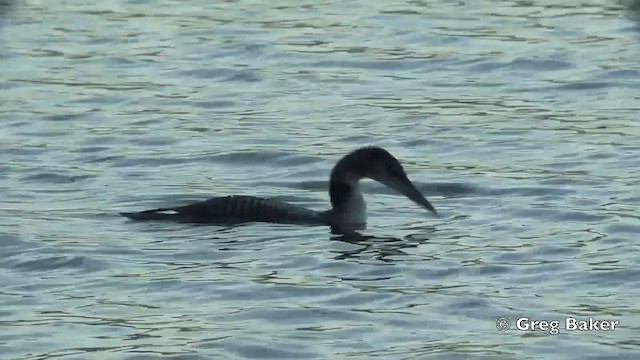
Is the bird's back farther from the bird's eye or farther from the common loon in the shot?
the bird's eye

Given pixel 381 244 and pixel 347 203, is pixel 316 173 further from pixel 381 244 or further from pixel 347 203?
pixel 381 244

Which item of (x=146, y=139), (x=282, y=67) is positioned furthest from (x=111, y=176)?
(x=282, y=67)

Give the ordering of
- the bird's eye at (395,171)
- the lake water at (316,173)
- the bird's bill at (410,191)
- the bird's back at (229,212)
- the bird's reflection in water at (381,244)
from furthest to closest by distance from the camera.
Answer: the bird's eye at (395,171)
the bird's bill at (410,191)
the bird's back at (229,212)
the bird's reflection in water at (381,244)
the lake water at (316,173)

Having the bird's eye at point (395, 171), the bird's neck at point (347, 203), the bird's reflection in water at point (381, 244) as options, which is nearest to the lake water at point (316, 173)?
the bird's reflection in water at point (381, 244)

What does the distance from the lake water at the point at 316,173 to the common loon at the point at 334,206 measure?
10cm

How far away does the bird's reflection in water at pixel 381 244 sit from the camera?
12.8 m

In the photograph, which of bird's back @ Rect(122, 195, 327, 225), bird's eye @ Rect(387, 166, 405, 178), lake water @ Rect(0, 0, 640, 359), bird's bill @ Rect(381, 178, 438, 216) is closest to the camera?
lake water @ Rect(0, 0, 640, 359)

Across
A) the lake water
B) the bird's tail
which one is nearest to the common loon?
the bird's tail

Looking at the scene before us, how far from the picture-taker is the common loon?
44.5 ft

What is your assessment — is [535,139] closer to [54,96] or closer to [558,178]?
[558,178]

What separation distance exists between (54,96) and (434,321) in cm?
851

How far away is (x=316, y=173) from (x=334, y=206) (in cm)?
179

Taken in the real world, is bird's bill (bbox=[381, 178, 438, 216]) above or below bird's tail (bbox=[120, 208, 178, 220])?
above

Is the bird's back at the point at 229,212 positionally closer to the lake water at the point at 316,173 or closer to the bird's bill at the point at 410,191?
the lake water at the point at 316,173
